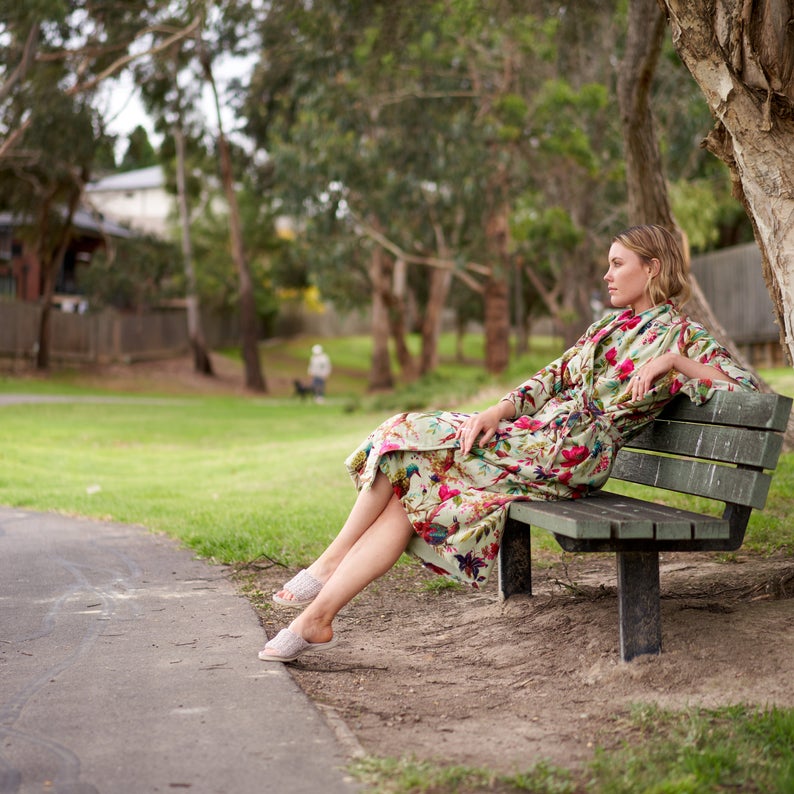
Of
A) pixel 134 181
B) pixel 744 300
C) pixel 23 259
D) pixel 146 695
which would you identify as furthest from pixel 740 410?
pixel 134 181

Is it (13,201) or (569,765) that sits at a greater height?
(13,201)

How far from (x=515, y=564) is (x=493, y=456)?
0.72 metres

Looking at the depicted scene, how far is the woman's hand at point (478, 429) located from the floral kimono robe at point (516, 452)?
33 millimetres

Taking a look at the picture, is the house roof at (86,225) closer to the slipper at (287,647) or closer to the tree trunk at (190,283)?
the tree trunk at (190,283)

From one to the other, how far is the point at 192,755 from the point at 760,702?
1.66 m

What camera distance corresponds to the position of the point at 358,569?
390 centimetres

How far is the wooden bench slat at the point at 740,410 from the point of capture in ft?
11.4

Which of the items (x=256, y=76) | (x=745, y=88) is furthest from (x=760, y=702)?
(x=256, y=76)

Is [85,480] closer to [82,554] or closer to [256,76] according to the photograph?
[82,554]

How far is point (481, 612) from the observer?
4586mm

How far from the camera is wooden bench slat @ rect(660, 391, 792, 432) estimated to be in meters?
3.48

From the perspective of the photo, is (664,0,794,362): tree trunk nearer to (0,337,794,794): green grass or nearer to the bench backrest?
the bench backrest

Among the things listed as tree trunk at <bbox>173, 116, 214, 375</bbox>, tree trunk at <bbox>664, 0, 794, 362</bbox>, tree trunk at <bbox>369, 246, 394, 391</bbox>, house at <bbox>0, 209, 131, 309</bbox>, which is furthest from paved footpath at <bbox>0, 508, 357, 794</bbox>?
house at <bbox>0, 209, 131, 309</bbox>

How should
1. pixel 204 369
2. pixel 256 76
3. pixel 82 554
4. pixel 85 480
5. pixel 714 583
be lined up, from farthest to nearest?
pixel 204 369 < pixel 256 76 < pixel 85 480 < pixel 82 554 < pixel 714 583
